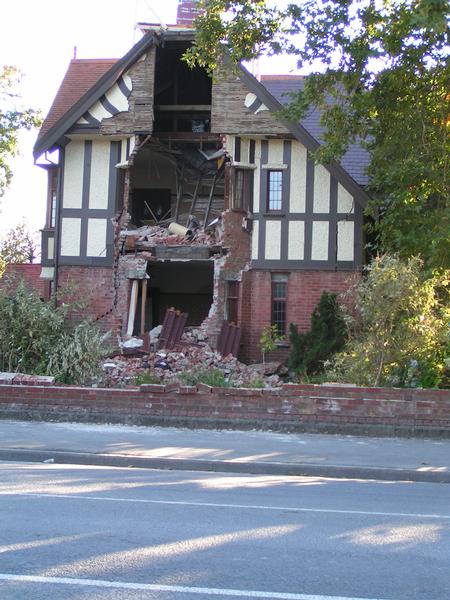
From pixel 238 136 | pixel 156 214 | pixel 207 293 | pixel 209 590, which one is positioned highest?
pixel 238 136

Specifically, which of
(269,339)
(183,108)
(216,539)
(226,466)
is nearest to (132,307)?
(269,339)

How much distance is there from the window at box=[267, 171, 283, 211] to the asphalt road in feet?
40.4

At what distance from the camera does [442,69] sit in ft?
47.5

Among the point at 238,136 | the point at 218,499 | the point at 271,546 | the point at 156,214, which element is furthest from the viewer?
the point at 156,214

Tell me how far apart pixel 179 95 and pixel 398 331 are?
12.7 m

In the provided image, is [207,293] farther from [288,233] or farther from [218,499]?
[218,499]

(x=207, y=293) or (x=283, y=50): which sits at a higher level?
(x=283, y=50)

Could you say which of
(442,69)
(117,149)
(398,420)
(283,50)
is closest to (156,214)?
(117,149)

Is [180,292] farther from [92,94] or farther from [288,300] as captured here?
[92,94]

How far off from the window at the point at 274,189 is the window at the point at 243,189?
0.52m

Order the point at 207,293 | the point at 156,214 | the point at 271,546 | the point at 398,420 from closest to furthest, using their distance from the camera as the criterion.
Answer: the point at 271,546 → the point at 398,420 → the point at 156,214 → the point at 207,293

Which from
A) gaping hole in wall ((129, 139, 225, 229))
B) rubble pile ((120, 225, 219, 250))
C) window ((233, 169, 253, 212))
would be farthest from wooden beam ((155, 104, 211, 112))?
rubble pile ((120, 225, 219, 250))

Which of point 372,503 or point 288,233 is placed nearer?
point 372,503

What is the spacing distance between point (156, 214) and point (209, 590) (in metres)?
19.3
